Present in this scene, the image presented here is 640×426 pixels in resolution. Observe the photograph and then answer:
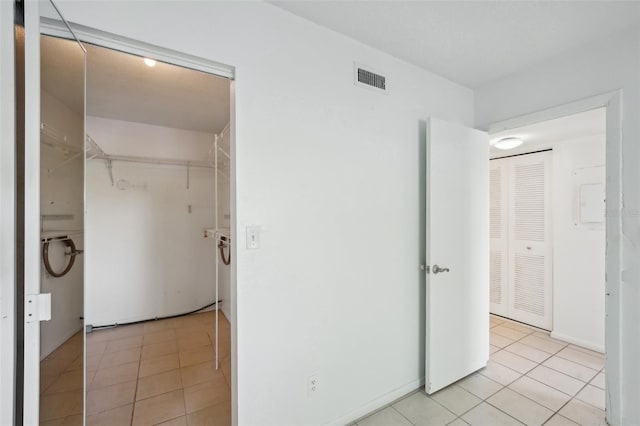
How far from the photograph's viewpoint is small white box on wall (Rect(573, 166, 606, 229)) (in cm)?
275

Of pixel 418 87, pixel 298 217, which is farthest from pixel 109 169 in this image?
pixel 418 87

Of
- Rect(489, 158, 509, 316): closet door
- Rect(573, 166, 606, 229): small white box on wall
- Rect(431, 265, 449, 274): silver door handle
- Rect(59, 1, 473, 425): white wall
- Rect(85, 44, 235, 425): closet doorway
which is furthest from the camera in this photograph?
Rect(489, 158, 509, 316): closet door

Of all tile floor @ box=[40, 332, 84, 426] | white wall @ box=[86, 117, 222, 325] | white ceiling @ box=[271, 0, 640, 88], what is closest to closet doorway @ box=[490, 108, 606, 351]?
white ceiling @ box=[271, 0, 640, 88]

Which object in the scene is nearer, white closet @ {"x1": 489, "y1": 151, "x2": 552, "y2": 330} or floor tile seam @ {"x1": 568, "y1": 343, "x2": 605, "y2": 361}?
floor tile seam @ {"x1": 568, "y1": 343, "x2": 605, "y2": 361}

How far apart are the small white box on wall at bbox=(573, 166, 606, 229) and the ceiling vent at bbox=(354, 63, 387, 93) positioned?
2600 millimetres

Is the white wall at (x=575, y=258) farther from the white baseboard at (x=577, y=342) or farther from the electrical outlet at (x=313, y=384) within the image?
the electrical outlet at (x=313, y=384)

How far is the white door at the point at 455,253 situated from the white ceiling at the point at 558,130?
1.69 feet

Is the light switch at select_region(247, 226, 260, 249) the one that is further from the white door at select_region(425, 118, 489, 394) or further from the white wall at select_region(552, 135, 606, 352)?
the white wall at select_region(552, 135, 606, 352)

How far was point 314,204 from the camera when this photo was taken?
63.7 inches

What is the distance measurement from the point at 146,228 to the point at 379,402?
10.9ft

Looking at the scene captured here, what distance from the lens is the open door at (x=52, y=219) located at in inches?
34.5
